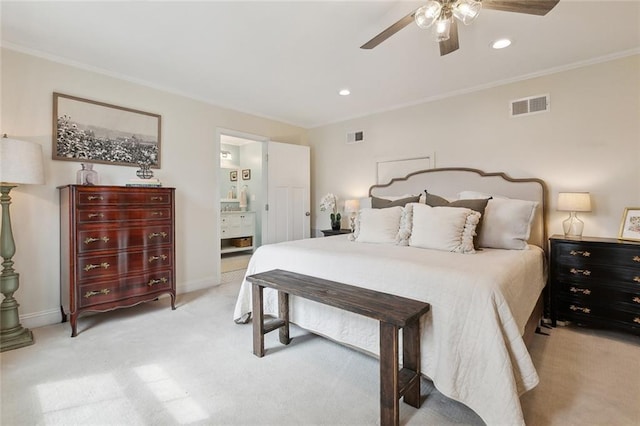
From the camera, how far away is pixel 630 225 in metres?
2.56

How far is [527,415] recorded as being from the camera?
5.08ft

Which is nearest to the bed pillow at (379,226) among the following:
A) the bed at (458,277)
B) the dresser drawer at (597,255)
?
the bed at (458,277)

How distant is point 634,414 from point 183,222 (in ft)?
13.5

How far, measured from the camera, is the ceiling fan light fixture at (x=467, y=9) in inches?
63.7

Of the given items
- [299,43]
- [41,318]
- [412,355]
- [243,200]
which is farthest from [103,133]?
[243,200]

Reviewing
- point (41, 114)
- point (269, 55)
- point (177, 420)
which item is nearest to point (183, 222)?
point (41, 114)

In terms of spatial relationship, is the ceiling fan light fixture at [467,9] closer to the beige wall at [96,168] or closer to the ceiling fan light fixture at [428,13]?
the ceiling fan light fixture at [428,13]

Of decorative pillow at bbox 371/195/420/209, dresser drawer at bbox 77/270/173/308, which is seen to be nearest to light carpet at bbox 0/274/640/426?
dresser drawer at bbox 77/270/173/308

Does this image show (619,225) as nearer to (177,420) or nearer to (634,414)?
(634,414)

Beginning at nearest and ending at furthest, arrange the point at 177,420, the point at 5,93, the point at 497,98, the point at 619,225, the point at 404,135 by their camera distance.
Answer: the point at 177,420 < the point at 5,93 < the point at 619,225 < the point at 497,98 < the point at 404,135

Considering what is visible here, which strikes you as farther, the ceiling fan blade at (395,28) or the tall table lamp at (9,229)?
the tall table lamp at (9,229)

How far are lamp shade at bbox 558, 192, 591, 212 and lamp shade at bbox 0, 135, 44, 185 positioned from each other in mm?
4568

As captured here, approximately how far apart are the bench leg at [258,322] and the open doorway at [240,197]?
3860 millimetres

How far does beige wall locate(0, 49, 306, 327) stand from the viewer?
2617 millimetres
